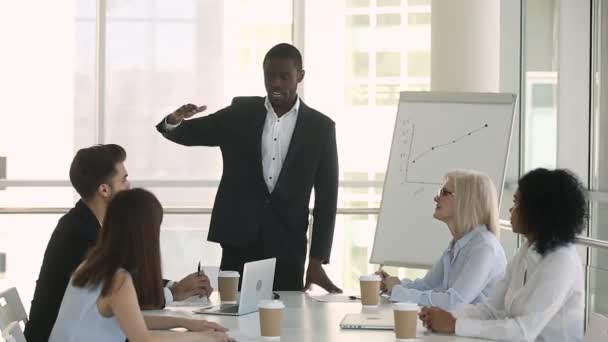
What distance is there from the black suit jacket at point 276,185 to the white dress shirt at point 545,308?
1.26 m

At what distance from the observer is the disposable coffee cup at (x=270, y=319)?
271 centimetres

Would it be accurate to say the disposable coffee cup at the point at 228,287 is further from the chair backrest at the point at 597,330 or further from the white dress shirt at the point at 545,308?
the chair backrest at the point at 597,330

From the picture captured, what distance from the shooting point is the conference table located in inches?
109

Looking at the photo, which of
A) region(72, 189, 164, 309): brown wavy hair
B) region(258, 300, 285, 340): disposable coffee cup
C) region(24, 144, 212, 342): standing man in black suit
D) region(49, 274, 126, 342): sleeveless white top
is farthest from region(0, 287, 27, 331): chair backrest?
region(258, 300, 285, 340): disposable coffee cup

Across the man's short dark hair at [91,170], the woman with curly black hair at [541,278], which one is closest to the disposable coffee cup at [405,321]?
the woman with curly black hair at [541,278]

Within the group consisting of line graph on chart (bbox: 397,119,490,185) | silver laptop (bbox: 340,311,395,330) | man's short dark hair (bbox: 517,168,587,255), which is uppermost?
line graph on chart (bbox: 397,119,490,185)

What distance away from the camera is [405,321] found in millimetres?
2711

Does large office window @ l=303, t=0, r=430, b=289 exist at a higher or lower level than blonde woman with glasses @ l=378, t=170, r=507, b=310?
higher

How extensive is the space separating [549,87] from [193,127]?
253 cm

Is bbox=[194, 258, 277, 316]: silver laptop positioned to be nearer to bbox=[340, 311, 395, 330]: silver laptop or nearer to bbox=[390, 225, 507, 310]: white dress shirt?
bbox=[340, 311, 395, 330]: silver laptop

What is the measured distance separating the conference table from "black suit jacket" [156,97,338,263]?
0.48 meters

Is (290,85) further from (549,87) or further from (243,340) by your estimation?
(549,87)

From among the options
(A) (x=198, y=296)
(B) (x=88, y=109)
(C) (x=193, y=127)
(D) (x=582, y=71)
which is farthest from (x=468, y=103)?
(B) (x=88, y=109)

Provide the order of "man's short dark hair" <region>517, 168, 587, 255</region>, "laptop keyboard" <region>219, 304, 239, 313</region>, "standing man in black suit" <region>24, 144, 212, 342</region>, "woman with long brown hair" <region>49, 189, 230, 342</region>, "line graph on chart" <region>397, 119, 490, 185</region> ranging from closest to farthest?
"woman with long brown hair" <region>49, 189, 230, 342</region> < "man's short dark hair" <region>517, 168, 587, 255</region> < "standing man in black suit" <region>24, 144, 212, 342</region> < "laptop keyboard" <region>219, 304, 239, 313</region> < "line graph on chart" <region>397, 119, 490, 185</region>
